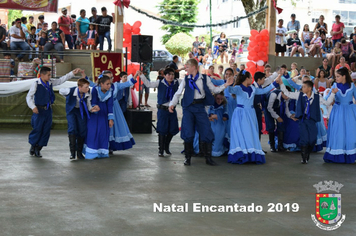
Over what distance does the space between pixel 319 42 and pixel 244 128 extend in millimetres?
11624

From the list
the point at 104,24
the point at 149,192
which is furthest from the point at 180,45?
the point at 149,192

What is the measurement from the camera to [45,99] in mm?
9828

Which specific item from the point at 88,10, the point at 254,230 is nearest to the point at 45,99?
the point at 254,230

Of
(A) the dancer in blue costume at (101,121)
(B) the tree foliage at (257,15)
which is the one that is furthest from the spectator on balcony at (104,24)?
(A) the dancer in blue costume at (101,121)

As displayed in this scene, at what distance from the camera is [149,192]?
7066mm

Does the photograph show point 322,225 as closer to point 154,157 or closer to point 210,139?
point 210,139

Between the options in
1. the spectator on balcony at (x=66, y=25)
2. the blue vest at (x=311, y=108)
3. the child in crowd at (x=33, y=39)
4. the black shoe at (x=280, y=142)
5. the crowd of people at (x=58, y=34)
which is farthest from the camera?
the spectator on balcony at (x=66, y=25)

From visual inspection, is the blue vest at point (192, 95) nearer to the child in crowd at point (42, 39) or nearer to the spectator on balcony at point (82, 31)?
the child in crowd at point (42, 39)

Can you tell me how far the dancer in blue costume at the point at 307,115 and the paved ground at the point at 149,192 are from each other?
38 centimetres

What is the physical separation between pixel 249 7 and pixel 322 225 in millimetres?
17379

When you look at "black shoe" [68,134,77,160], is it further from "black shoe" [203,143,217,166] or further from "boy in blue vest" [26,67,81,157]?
"black shoe" [203,143,217,166]

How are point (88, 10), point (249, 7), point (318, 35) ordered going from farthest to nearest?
1. point (88, 10)
2. point (249, 7)
3. point (318, 35)

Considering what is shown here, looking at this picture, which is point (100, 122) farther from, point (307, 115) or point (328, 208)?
point (328, 208)

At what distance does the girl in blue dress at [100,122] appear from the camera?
9648 millimetres
